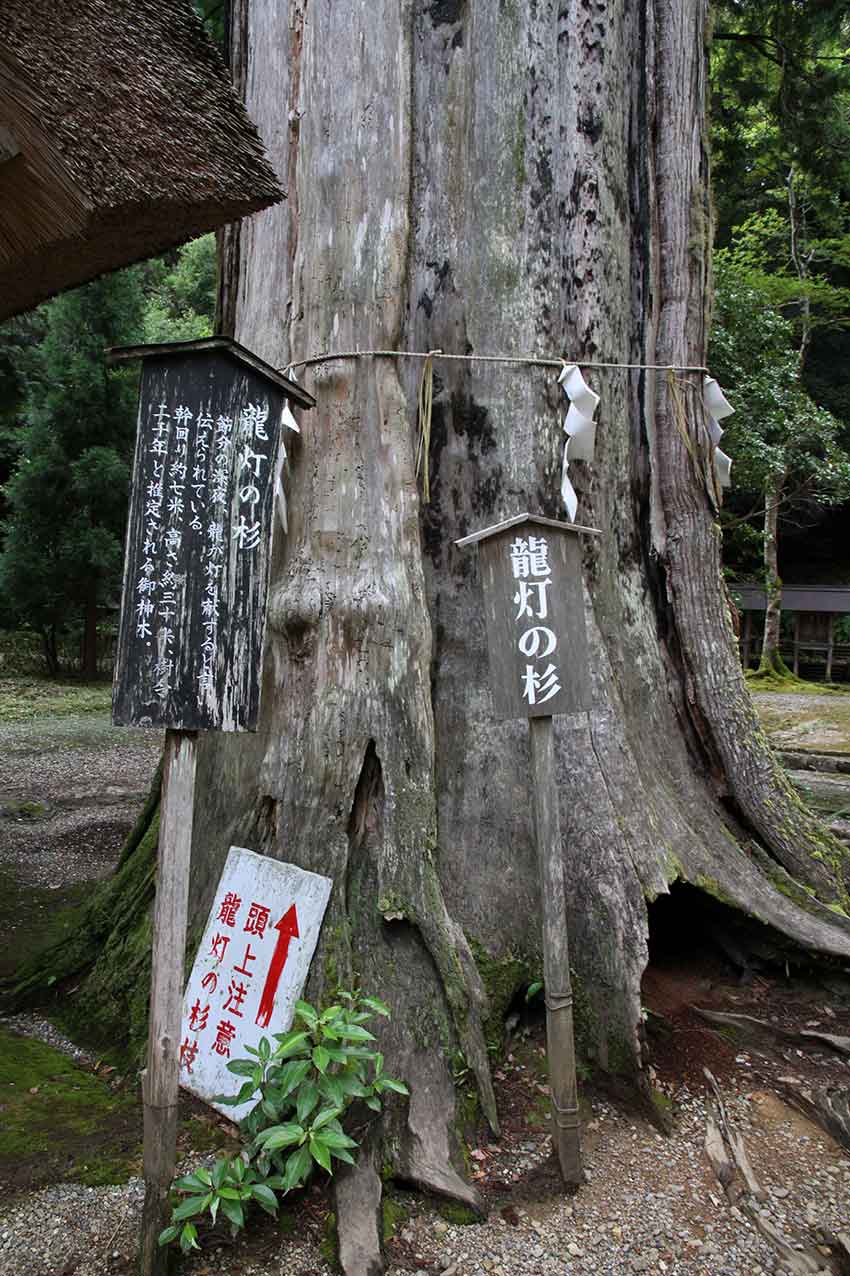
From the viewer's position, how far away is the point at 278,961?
8.41ft

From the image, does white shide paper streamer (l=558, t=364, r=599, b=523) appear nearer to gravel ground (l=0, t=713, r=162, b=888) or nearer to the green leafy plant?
the green leafy plant

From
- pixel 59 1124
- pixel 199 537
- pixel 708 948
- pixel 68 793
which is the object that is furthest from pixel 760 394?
pixel 59 1124

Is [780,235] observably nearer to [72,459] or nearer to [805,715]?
[805,715]

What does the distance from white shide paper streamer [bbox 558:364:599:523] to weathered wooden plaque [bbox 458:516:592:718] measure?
2.08ft

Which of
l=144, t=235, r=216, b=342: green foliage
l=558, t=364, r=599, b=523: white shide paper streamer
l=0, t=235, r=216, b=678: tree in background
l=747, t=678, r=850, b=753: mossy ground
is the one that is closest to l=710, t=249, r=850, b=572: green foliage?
l=747, t=678, r=850, b=753: mossy ground

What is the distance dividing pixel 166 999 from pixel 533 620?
1.28 m

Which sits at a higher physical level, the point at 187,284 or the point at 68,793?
the point at 187,284

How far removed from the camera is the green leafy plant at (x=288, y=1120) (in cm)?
192

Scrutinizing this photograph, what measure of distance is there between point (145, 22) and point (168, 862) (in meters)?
2.34

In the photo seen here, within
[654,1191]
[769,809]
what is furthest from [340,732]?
[769,809]

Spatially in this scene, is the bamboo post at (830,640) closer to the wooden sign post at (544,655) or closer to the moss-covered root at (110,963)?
the moss-covered root at (110,963)

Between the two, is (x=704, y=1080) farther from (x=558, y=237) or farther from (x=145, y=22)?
(x=145, y=22)

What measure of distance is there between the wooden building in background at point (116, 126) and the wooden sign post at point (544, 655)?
1355 mm

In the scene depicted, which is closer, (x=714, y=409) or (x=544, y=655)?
(x=544, y=655)
